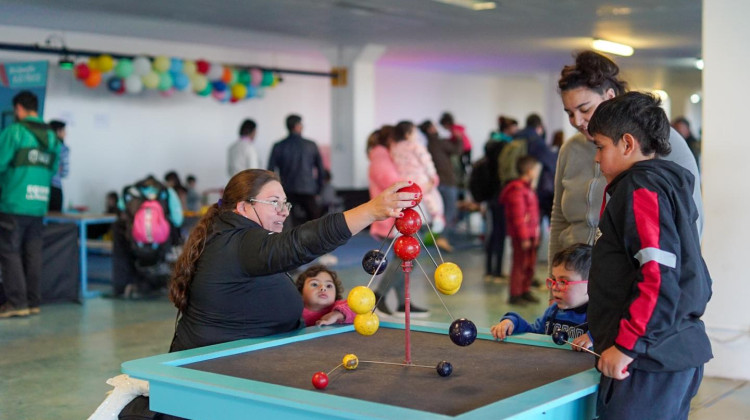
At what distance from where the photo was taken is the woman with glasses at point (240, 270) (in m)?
2.80

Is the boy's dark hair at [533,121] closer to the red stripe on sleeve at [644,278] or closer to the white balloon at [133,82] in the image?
the white balloon at [133,82]

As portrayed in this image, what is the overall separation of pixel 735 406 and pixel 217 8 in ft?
23.1

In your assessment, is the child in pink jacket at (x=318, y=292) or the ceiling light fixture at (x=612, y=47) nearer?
the child in pink jacket at (x=318, y=292)

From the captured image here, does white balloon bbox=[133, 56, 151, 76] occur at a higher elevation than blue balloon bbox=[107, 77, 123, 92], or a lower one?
higher

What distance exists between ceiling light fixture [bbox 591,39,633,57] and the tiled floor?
5376 millimetres

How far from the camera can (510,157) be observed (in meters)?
8.62

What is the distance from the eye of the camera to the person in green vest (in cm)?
675

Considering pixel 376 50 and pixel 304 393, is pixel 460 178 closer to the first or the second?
pixel 376 50

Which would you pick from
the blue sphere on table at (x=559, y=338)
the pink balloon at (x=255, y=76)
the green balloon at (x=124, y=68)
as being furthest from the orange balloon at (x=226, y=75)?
the blue sphere on table at (x=559, y=338)

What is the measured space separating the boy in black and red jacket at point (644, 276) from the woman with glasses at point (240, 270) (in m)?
0.82

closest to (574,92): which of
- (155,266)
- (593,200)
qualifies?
(593,200)

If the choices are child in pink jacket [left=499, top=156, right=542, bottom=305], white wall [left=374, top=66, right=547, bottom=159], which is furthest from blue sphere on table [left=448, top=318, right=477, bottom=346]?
white wall [left=374, top=66, right=547, bottom=159]

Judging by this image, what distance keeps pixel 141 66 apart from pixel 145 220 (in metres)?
3.77

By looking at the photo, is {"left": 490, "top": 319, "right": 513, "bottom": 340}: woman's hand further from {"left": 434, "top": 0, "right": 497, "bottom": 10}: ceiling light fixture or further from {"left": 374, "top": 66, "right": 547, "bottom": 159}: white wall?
{"left": 374, "top": 66, "right": 547, "bottom": 159}: white wall
